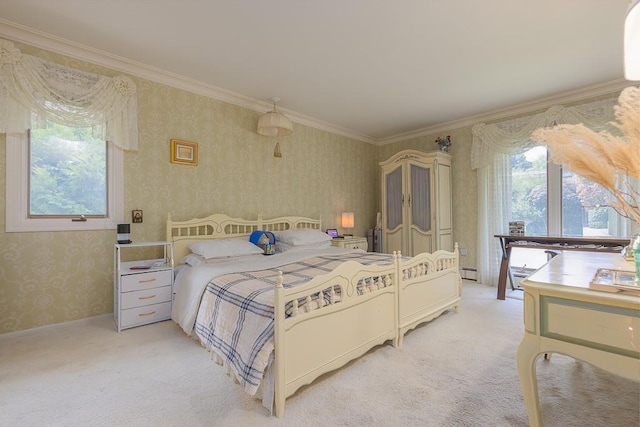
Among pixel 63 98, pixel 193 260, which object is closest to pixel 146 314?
pixel 193 260

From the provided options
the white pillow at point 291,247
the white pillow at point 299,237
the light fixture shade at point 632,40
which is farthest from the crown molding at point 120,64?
the light fixture shade at point 632,40

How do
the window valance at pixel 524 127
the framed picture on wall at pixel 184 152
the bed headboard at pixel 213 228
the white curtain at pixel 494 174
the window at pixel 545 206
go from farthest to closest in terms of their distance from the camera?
the white curtain at pixel 494 174
the window at pixel 545 206
the window valance at pixel 524 127
the framed picture on wall at pixel 184 152
the bed headboard at pixel 213 228

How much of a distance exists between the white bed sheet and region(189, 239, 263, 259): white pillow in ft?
0.25

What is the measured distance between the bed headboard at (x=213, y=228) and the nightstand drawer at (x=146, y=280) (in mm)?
341

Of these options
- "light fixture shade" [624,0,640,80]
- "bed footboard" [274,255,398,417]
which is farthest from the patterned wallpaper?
"light fixture shade" [624,0,640,80]

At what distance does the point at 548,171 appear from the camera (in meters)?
3.97

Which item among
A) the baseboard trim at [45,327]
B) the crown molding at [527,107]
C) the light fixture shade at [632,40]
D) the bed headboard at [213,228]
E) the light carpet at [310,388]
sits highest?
the crown molding at [527,107]

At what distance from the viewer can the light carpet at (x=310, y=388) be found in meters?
1.55

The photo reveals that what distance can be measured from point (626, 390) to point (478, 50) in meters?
2.87

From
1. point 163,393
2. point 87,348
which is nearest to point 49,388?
point 87,348

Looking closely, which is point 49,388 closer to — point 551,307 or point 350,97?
point 551,307

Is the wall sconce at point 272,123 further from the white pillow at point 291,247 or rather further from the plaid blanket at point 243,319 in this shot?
the plaid blanket at point 243,319

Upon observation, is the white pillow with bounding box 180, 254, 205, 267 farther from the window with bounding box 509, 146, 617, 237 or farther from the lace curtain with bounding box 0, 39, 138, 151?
the window with bounding box 509, 146, 617, 237

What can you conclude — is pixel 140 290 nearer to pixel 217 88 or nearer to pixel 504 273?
pixel 217 88
